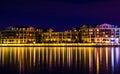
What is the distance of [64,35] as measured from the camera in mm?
128375

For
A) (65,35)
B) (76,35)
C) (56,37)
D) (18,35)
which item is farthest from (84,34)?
(18,35)

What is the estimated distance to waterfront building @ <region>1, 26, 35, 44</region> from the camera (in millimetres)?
126875

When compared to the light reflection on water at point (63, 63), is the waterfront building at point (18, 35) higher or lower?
higher

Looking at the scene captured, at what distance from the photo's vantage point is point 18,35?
423 ft

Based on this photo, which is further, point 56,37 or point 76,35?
point 56,37

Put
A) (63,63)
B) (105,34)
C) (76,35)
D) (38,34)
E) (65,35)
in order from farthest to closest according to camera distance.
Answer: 1. (38,34)
2. (65,35)
3. (76,35)
4. (105,34)
5. (63,63)

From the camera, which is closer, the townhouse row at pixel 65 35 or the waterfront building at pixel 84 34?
the waterfront building at pixel 84 34

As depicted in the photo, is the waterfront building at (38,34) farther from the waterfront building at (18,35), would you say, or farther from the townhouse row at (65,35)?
the waterfront building at (18,35)

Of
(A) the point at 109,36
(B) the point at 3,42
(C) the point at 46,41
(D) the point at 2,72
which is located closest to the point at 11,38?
(B) the point at 3,42

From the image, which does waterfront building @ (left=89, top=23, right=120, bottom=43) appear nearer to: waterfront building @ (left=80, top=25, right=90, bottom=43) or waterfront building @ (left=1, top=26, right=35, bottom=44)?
waterfront building @ (left=80, top=25, right=90, bottom=43)

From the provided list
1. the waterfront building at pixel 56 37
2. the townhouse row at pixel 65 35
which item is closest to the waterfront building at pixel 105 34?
the townhouse row at pixel 65 35

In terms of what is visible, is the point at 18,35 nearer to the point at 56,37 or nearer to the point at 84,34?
the point at 56,37

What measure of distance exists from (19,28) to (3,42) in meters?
9.68

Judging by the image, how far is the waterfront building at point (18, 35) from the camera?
126875mm
